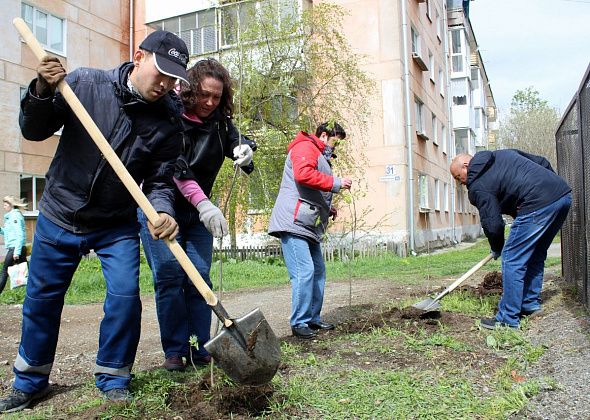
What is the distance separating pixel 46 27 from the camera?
1655cm

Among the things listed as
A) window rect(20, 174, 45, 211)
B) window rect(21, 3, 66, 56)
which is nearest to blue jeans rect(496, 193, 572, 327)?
window rect(20, 174, 45, 211)

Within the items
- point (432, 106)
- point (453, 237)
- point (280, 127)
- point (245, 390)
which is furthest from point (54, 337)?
point (453, 237)

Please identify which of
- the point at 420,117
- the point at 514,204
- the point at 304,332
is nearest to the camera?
the point at 304,332

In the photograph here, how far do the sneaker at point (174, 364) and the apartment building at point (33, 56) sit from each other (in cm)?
1280

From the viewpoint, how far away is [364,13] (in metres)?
16.2

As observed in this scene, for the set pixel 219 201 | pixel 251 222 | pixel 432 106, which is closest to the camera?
pixel 219 201

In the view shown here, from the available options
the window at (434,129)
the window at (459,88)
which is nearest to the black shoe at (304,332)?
the window at (434,129)

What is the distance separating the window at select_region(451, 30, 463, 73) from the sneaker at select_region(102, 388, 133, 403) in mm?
29342

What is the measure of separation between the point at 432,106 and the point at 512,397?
19.9 metres

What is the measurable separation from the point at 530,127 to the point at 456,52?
14371 millimetres

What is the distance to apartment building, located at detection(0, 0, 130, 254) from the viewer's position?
14820 millimetres

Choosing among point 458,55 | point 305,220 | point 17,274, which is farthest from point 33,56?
point 458,55

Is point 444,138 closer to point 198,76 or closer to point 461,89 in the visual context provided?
point 461,89

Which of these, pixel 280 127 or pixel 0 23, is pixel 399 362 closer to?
pixel 280 127
